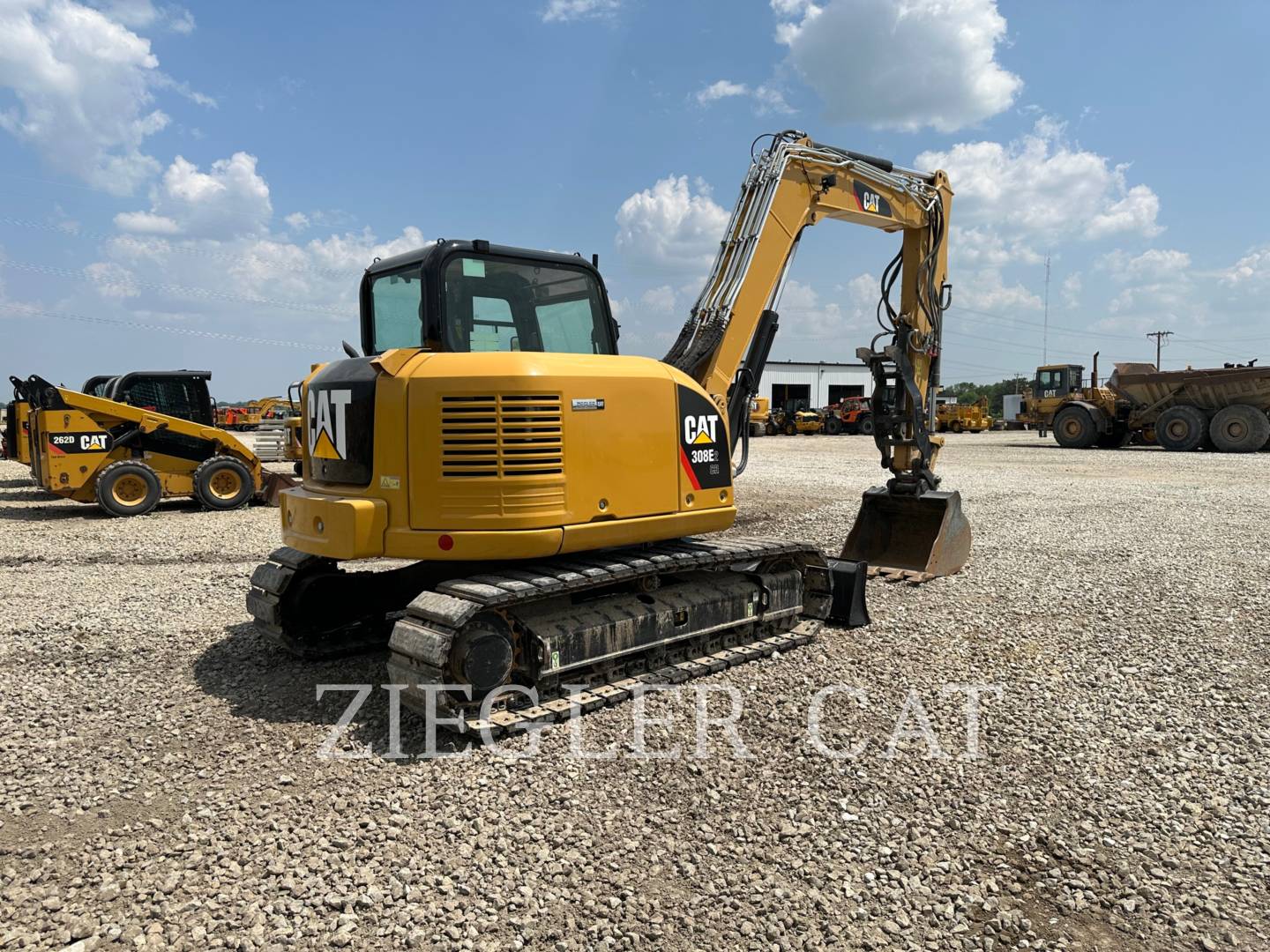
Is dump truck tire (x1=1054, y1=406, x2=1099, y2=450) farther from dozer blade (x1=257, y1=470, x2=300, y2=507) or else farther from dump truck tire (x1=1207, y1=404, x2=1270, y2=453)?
dozer blade (x1=257, y1=470, x2=300, y2=507)

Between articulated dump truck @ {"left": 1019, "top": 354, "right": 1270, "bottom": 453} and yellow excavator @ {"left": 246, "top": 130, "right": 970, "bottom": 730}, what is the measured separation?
22.6m

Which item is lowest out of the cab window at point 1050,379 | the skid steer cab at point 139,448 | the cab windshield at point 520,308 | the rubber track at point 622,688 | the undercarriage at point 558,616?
the rubber track at point 622,688

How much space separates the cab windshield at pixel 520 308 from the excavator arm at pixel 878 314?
1.32 meters

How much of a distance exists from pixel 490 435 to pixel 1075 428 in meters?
27.6

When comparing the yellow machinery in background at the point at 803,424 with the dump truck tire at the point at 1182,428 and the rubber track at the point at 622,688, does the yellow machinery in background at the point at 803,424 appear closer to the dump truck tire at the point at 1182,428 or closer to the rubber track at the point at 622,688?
the dump truck tire at the point at 1182,428

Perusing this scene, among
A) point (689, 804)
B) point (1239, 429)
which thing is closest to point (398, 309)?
point (689, 804)

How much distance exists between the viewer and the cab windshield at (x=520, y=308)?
5332 millimetres

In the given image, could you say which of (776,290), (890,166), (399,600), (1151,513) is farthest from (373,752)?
(1151,513)

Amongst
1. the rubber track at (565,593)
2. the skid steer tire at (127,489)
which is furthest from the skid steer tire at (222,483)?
the rubber track at (565,593)

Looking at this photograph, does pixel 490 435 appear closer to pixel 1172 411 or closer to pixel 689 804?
pixel 689 804

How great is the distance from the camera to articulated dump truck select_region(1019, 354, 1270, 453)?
23516mm

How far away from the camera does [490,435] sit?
4.77m

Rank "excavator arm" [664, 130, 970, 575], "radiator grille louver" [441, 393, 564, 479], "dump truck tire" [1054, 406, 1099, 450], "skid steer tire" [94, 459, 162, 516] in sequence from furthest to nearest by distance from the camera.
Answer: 1. "dump truck tire" [1054, 406, 1099, 450]
2. "skid steer tire" [94, 459, 162, 516]
3. "excavator arm" [664, 130, 970, 575]
4. "radiator grille louver" [441, 393, 564, 479]

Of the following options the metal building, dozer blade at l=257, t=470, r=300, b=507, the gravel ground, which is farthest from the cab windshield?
the metal building
